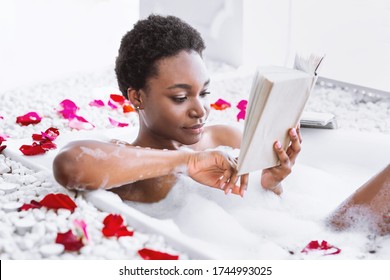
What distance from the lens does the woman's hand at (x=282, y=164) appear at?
1385 millimetres

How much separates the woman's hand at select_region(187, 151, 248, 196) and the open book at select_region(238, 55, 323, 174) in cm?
10

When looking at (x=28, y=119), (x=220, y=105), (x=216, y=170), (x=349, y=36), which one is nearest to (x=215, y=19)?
(x=349, y=36)

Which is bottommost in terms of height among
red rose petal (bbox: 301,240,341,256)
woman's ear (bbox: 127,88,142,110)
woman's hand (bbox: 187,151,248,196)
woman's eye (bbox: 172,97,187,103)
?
red rose petal (bbox: 301,240,341,256)

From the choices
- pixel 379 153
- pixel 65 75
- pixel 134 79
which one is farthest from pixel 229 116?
pixel 65 75

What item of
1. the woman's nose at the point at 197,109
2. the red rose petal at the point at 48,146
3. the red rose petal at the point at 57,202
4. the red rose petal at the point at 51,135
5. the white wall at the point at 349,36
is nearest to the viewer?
the red rose petal at the point at 57,202

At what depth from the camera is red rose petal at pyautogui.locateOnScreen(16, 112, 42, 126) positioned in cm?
250

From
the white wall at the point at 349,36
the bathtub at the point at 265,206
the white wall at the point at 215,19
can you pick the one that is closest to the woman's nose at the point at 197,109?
the bathtub at the point at 265,206

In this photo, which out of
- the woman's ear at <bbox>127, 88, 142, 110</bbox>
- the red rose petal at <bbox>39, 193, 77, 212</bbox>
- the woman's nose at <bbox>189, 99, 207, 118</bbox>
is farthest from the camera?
the woman's ear at <bbox>127, 88, 142, 110</bbox>

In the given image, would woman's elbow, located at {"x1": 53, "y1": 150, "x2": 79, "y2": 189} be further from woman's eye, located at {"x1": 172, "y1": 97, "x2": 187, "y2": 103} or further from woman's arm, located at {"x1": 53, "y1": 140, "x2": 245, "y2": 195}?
woman's eye, located at {"x1": 172, "y1": 97, "x2": 187, "y2": 103}

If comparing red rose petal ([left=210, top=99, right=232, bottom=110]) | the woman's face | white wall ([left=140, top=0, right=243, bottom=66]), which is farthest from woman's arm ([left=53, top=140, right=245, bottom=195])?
white wall ([left=140, top=0, right=243, bottom=66])

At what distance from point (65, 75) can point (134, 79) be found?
2.21 metres

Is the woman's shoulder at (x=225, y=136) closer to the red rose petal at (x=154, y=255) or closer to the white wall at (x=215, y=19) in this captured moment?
the red rose petal at (x=154, y=255)

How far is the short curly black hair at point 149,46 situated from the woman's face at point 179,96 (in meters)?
0.02

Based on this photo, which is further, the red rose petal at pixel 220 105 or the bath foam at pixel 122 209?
the red rose petal at pixel 220 105
